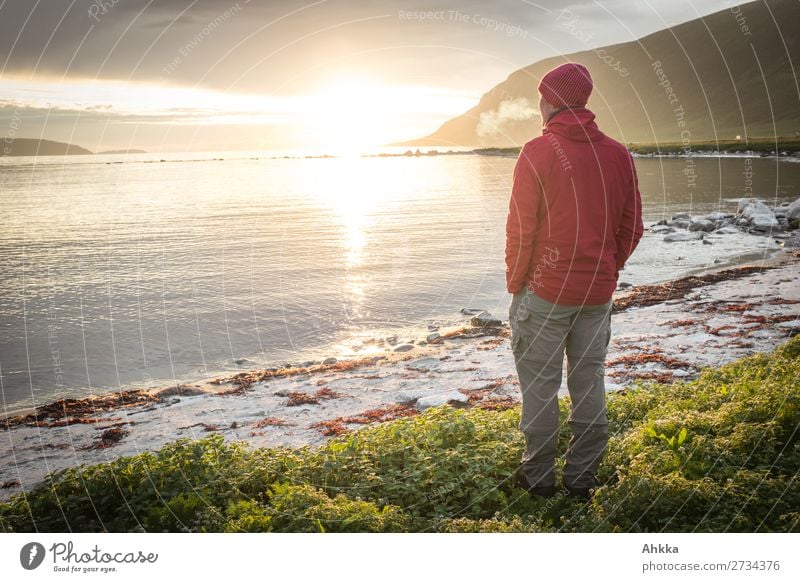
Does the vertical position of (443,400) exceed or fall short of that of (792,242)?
it falls short

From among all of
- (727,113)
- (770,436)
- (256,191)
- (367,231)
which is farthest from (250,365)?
(727,113)

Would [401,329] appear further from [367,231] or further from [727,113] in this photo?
[727,113]

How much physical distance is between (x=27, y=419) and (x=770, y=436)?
1249 cm

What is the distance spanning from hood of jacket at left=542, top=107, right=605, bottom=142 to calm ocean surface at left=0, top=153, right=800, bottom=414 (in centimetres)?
1156

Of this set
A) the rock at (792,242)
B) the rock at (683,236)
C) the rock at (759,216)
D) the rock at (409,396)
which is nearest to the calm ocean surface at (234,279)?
the rock at (683,236)

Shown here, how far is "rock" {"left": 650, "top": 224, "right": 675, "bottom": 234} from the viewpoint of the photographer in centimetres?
3354

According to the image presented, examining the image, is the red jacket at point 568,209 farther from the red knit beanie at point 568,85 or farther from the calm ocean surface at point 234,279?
the calm ocean surface at point 234,279

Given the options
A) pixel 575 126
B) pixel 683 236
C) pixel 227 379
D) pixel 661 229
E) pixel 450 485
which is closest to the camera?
pixel 575 126

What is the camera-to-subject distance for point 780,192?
44.4m

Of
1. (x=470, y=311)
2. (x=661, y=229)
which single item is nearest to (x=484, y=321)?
(x=470, y=311)

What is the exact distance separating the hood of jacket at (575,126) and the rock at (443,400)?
20.5 feet

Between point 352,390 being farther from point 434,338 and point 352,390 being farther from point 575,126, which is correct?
point 575,126

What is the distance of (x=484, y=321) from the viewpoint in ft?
56.6

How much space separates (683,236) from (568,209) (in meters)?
29.7
